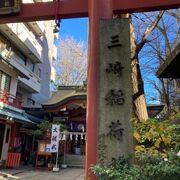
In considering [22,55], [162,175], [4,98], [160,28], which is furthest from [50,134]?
[162,175]

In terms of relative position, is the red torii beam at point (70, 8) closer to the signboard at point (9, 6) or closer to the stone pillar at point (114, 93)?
the signboard at point (9, 6)

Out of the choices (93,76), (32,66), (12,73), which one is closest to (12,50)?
(12,73)

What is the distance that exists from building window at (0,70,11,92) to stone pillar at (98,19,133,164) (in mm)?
16155

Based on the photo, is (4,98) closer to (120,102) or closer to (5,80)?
(5,80)

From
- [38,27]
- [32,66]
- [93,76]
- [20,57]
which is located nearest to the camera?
[93,76]

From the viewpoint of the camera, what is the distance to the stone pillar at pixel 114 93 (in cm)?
539

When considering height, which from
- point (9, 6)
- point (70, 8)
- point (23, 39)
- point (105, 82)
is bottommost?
point (105, 82)

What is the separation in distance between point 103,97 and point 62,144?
700 inches

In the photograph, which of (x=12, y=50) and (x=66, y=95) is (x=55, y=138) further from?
(x=66, y=95)

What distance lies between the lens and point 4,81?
21406 mm

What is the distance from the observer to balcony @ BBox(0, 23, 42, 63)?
2086 cm

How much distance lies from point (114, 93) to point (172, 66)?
45.1 inches

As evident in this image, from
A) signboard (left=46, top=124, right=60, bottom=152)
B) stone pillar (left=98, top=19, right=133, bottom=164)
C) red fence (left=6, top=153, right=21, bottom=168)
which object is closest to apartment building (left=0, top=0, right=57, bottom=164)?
red fence (left=6, top=153, right=21, bottom=168)

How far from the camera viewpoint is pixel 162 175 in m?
3.95
